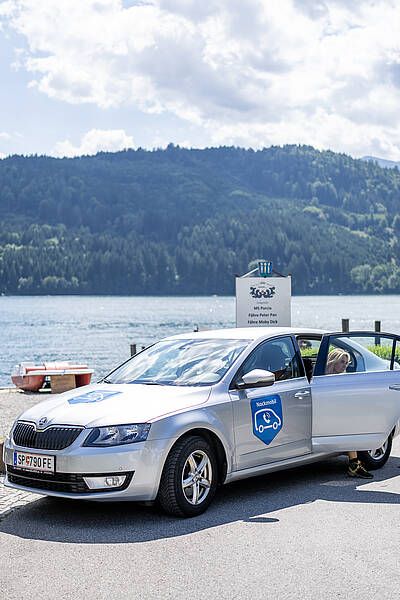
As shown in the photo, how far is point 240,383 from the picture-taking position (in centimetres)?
703

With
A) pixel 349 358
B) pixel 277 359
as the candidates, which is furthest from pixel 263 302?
pixel 277 359

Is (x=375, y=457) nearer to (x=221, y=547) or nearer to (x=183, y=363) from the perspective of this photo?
(x=183, y=363)

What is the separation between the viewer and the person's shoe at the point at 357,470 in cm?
802

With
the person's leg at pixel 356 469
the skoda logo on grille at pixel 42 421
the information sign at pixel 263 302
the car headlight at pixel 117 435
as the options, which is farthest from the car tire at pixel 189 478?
the information sign at pixel 263 302

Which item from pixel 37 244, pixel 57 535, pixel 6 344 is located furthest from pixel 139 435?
pixel 37 244

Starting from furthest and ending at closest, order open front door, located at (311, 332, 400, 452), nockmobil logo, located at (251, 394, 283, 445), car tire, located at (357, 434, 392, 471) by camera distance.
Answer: car tire, located at (357, 434, 392, 471), open front door, located at (311, 332, 400, 452), nockmobil logo, located at (251, 394, 283, 445)

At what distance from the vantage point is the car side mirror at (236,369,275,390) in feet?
22.9

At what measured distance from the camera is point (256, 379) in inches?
275

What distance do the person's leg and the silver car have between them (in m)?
0.18

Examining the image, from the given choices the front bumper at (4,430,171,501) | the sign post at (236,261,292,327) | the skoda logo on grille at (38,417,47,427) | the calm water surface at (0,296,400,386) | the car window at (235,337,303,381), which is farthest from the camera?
the calm water surface at (0,296,400,386)

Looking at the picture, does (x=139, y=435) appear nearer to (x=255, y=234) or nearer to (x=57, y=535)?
(x=57, y=535)

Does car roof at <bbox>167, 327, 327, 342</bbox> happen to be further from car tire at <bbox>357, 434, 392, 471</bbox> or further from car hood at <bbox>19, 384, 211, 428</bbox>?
car tire at <bbox>357, 434, 392, 471</bbox>

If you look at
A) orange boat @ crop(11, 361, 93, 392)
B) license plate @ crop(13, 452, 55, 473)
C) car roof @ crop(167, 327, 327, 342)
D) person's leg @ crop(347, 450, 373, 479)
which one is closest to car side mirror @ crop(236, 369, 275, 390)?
car roof @ crop(167, 327, 327, 342)

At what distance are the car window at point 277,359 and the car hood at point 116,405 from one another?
2.41 ft
